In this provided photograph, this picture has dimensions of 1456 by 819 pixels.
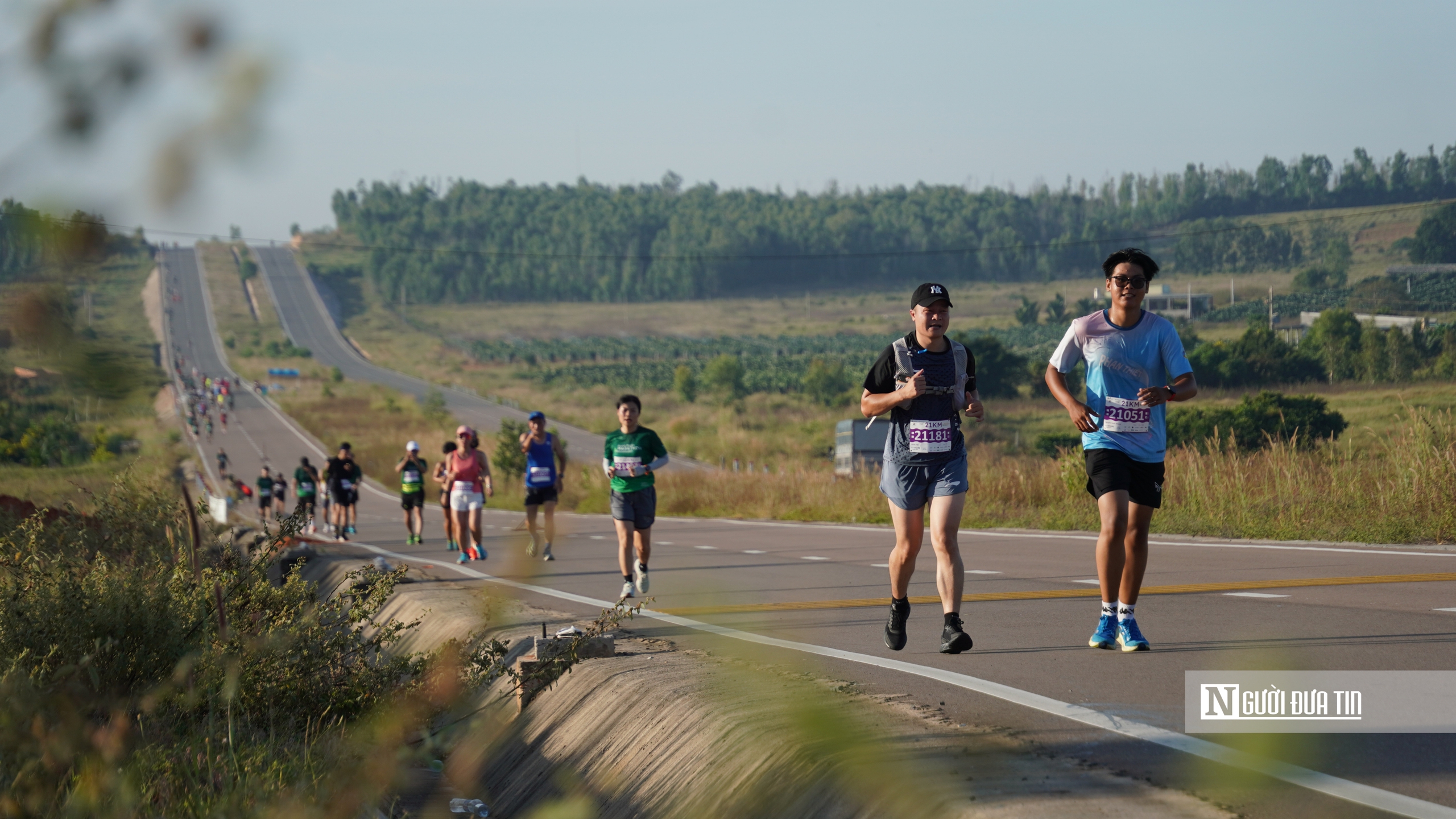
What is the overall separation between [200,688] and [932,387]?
4.21m

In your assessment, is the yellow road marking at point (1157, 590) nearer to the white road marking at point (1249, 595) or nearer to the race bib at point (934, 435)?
the white road marking at point (1249, 595)

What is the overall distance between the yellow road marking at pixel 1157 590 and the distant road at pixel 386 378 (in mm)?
34918

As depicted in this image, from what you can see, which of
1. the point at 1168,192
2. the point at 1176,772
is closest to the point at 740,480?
the point at 1176,772

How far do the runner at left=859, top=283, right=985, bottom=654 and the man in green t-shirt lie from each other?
4690 millimetres

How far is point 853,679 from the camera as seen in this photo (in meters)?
7.35

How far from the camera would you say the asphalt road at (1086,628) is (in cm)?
435

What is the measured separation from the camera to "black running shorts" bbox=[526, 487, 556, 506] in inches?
664

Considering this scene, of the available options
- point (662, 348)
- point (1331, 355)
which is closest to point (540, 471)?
point (1331, 355)

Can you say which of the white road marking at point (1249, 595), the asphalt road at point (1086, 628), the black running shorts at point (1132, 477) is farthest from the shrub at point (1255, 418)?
the black running shorts at point (1132, 477)

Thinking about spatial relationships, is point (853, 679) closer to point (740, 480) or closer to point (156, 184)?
point (156, 184)

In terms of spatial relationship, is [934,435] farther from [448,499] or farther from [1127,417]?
[448,499]

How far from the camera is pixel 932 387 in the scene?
788cm

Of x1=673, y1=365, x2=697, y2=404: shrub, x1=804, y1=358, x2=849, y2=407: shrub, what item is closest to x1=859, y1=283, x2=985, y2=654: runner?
x1=804, y1=358, x2=849, y2=407: shrub

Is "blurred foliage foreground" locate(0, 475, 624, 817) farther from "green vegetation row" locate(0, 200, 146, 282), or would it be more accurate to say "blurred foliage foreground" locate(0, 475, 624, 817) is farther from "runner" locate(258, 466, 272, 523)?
"runner" locate(258, 466, 272, 523)
